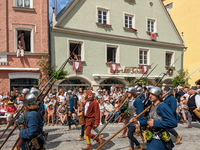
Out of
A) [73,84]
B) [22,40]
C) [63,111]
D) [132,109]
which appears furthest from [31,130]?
[73,84]

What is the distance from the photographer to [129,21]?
58.2ft

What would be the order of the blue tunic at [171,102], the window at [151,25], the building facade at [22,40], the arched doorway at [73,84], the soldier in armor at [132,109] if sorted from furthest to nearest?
1. the window at [151,25]
2. the arched doorway at [73,84]
3. the building facade at [22,40]
4. the blue tunic at [171,102]
5. the soldier in armor at [132,109]

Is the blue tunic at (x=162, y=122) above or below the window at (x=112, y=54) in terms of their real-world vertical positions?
below

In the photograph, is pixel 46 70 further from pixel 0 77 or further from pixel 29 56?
pixel 0 77

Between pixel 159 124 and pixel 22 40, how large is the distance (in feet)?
40.4

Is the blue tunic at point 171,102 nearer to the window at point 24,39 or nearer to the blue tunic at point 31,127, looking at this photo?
the blue tunic at point 31,127

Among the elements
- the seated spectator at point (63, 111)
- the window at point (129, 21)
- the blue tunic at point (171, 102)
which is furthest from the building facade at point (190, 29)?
the blue tunic at point (171, 102)

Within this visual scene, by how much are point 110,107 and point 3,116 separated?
18.8ft

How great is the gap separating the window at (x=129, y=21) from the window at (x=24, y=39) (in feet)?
28.3

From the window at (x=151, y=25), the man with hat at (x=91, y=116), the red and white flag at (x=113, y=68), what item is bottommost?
the man with hat at (x=91, y=116)

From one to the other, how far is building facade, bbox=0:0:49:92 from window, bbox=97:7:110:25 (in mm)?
4464

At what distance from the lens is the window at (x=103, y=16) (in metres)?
16.0

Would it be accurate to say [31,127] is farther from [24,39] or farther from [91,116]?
[24,39]

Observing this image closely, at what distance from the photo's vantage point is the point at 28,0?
13469 millimetres
